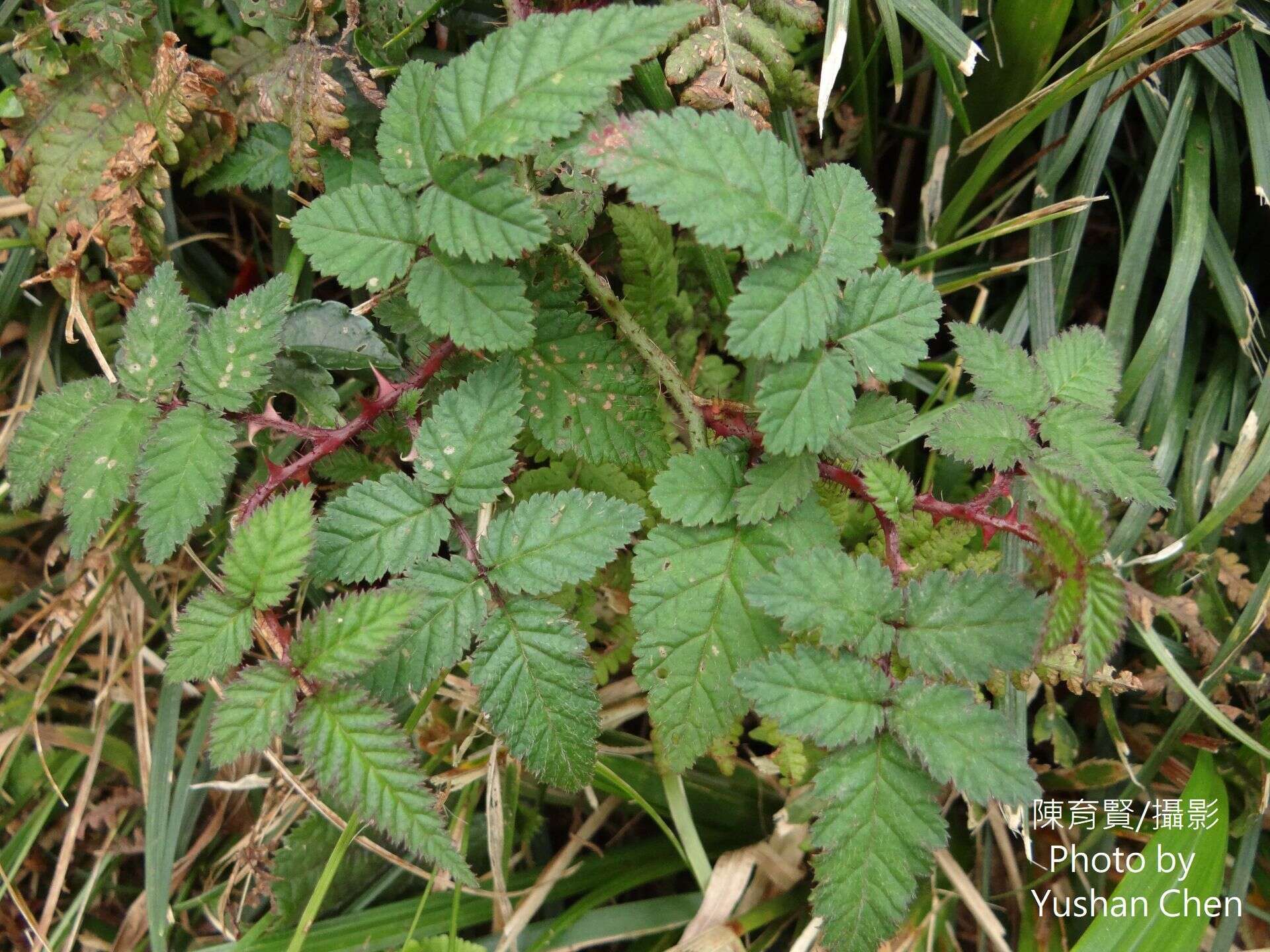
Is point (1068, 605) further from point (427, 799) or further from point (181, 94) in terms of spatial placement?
point (181, 94)

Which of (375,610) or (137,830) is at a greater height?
(375,610)

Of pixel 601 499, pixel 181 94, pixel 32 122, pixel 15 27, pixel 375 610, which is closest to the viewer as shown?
pixel 375 610

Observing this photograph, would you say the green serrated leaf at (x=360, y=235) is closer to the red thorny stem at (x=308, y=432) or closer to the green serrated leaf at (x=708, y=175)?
the red thorny stem at (x=308, y=432)

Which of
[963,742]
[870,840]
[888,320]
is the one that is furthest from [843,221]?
[870,840]

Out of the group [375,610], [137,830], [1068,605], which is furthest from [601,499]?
[137,830]

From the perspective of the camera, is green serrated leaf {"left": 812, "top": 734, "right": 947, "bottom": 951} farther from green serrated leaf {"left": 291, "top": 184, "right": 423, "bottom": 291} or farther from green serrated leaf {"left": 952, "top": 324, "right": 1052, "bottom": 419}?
green serrated leaf {"left": 291, "top": 184, "right": 423, "bottom": 291}

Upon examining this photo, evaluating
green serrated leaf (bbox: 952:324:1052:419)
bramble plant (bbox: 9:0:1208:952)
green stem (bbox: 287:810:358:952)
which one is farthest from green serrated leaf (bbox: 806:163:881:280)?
green stem (bbox: 287:810:358:952)

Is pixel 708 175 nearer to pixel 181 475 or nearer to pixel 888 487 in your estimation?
pixel 888 487
